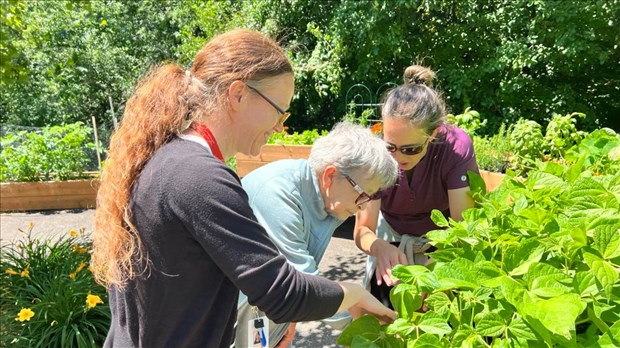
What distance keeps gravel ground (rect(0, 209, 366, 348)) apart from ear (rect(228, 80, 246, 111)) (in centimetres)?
278

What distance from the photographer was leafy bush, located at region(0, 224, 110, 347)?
279 centimetres

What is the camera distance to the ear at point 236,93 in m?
1.16

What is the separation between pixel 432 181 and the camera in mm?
2043

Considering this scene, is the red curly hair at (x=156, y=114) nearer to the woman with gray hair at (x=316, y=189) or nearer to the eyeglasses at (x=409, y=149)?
the woman with gray hair at (x=316, y=189)

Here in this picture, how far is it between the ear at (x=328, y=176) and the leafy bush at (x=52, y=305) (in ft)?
6.14

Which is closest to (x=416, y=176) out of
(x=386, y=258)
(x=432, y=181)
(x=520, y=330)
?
(x=432, y=181)

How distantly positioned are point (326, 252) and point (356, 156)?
4024 mm

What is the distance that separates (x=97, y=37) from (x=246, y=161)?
9.69 meters

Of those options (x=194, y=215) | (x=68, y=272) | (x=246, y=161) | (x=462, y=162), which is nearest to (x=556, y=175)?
(x=462, y=162)

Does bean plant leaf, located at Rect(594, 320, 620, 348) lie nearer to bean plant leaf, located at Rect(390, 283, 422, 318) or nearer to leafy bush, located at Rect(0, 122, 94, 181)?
bean plant leaf, located at Rect(390, 283, 422, 318)

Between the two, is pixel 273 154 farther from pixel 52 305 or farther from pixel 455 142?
pixel 455 142

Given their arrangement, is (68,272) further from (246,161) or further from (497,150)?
(497,150)

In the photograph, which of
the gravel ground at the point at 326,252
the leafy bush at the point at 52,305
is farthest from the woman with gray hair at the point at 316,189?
the gravel ground at the point at 326,252

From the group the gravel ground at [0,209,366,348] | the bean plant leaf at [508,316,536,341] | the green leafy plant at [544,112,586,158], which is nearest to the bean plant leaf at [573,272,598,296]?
the bean plant leaf at [508,316,536,341]
